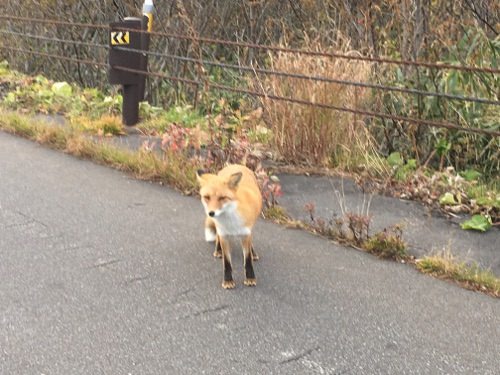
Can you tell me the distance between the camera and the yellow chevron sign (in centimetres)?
843

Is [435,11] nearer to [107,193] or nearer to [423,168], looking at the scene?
[423,168]

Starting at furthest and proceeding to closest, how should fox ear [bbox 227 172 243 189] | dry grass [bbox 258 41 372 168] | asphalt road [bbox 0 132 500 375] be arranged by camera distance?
dry grass [bbox 258 41 372 168]
fox ear [bbox 227 172 243 189]
asphalt road [bbox 0 132 500 375]

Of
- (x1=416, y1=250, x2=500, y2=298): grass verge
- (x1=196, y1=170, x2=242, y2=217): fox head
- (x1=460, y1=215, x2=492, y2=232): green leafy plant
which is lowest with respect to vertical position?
(x1=416, y1=250, x2=500, y2=298): grass verge

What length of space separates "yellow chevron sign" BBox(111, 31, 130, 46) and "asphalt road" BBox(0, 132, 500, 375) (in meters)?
3.45

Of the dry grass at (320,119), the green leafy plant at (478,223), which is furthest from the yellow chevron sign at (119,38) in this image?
the green leafy plant at (478,223)

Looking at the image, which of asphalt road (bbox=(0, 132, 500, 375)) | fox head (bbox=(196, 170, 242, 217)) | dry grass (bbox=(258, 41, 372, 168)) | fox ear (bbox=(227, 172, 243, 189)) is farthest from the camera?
dry grass (bbox=(258, 41, 372, 168))

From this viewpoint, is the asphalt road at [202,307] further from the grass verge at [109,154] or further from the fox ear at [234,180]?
the grass verge at [109,154]

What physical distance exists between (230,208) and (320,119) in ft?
9.87

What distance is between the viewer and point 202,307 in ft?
13.0

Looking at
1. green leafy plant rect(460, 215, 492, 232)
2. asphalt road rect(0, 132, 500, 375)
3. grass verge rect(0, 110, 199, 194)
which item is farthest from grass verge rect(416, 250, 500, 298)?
grass verge rect(0, 110, 199, 194)

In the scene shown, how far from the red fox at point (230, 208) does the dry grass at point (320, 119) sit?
2.47 meters

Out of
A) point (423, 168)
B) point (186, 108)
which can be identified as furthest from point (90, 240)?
point (186, 108)

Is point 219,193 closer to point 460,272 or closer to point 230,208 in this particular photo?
point 230,208

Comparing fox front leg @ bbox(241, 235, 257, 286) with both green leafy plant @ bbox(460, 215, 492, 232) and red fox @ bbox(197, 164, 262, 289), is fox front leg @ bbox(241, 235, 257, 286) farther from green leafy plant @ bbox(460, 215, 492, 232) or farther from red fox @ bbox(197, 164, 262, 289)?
green leafy plant @ bbox(460, 215, 492, 232)
